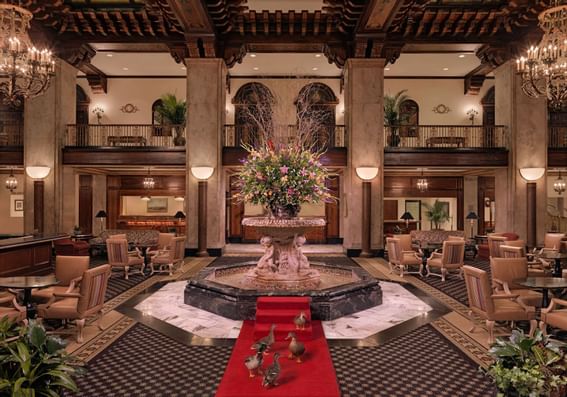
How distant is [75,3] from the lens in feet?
37.1

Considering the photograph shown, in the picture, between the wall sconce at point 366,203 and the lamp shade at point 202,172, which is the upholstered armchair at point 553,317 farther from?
the lamp shade at point 202,172

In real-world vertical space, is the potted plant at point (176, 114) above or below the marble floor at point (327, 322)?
above

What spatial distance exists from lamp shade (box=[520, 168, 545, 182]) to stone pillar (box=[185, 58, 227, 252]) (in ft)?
30.4

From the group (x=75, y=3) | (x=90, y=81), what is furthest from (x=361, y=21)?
(x=90, y=81)

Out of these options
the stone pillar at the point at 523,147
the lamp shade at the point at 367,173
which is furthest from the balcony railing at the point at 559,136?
the lamp shade at the point at 367,173

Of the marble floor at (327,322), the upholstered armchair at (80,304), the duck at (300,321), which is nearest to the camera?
the duck at (300,321)

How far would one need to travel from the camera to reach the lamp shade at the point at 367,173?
12.1 metres

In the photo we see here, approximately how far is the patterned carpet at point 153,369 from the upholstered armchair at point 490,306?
10.3ft

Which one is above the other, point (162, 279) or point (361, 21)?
point (361, 21)

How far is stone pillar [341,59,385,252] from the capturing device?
1236cm

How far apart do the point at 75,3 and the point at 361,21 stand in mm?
7896

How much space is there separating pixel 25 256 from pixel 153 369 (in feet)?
18.6

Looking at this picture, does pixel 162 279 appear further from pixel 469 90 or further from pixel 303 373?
pixel 469 90

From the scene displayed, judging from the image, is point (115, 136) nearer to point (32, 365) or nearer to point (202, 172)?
point (202, 172)
